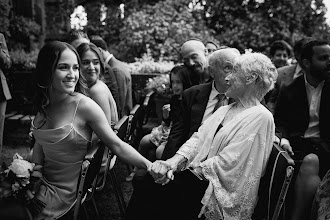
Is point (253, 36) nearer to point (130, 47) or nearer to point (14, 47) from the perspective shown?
point (130, 47)

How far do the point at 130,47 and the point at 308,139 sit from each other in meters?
8.04

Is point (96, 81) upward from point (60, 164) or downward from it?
upward

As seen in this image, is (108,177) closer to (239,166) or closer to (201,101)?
(201,101)

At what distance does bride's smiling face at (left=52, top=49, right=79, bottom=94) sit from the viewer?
2.69 meters

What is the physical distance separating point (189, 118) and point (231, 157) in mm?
991

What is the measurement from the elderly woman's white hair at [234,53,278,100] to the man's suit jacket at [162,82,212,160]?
76cm

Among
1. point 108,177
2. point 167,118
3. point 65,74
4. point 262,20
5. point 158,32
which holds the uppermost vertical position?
point 262,20

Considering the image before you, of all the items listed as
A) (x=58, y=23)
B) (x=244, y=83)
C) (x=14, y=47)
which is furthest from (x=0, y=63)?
(x=58, y=23)

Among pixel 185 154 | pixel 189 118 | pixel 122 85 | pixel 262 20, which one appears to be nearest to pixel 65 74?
pixel 185 154

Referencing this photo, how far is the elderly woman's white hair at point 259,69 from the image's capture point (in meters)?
2.74

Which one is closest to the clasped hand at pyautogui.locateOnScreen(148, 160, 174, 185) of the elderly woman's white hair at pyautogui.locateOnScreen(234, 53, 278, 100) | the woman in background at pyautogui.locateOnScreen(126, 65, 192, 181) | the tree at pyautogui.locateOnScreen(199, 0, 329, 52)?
the elderly woman's white hair at pyautogui.locateOnScreen(234, 53, 278, 100)

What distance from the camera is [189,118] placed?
3.54 metres

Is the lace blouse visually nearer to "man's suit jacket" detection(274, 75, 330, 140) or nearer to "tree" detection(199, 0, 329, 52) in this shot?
"man's suit jacket" detection(274, 75, 330, 140)

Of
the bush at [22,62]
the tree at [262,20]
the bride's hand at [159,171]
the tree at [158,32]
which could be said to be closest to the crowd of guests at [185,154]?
the bride's hand at [159,171]
